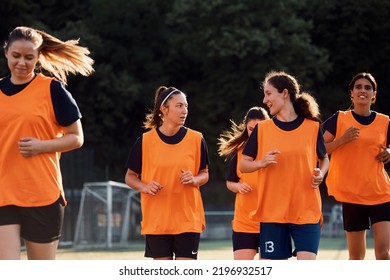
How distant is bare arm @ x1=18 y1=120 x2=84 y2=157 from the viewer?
6.86 metres

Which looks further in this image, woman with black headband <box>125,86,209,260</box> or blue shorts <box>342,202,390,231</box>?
blue shorts <box>342,202,390,231</box>

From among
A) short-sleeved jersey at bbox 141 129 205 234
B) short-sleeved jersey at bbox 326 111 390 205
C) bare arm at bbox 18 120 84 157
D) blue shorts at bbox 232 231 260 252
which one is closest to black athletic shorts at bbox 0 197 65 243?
bare arm at bbox 18 120 84 157

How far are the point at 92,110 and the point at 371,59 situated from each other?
13.6m

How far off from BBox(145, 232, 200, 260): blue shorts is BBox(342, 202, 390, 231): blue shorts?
74.1 inches

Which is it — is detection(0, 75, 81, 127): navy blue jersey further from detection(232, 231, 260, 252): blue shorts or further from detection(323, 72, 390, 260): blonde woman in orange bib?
detection(323, 72, 390, 260): blonde woman in orange bib

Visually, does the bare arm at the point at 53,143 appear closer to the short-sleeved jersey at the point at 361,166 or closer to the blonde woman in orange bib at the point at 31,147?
the blonde woman in orange bib at the point at 31,147

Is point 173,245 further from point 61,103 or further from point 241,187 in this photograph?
point 61,103

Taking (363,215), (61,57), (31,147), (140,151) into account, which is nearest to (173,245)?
(140,151)

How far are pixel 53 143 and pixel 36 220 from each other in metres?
0.51

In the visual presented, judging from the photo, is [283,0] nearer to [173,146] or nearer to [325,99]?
[325,99]

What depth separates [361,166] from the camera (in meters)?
10.1

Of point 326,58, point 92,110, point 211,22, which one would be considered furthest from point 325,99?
point 92,110

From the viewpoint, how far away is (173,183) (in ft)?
29.6
